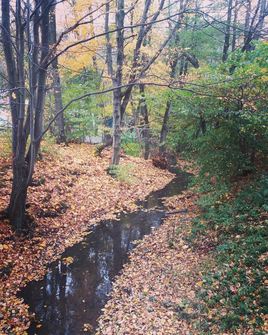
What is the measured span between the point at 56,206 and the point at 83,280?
11.3 feet

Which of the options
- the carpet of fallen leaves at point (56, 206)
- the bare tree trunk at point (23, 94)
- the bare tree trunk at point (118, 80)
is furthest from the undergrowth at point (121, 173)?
the bare tree trunk at point (23, 94)

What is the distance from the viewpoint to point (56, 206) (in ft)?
30.5

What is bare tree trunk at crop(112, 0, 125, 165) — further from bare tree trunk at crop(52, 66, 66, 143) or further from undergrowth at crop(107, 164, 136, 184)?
bare tree trunk at crop(52, 66, 66, 143)

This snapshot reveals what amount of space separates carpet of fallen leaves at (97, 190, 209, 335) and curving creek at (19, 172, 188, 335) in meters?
0.31

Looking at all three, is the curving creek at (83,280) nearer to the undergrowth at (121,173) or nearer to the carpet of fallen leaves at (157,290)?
the carpet of fallen leaves at (157,290)

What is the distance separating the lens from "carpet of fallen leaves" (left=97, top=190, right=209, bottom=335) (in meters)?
4.90

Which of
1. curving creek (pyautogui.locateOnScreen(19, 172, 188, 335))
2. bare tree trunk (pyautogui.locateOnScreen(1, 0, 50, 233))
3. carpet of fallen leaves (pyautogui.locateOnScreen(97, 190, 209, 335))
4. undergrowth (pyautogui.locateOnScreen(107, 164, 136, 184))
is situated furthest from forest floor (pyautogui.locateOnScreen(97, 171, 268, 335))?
undergrowth (pyautogui.locateOnScreen(107, 164, 136, 184))

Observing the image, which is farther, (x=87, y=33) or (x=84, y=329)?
(x=87, y=33)

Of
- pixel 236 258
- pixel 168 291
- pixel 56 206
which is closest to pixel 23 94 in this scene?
pixel 56 206

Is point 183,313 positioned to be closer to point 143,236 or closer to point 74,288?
point 74,288

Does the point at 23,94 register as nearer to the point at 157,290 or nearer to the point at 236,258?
the point at 157,290

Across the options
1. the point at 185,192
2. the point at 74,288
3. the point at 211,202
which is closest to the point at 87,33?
the point at 185,192

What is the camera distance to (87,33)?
12.6 meters

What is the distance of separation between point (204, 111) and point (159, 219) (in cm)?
391
